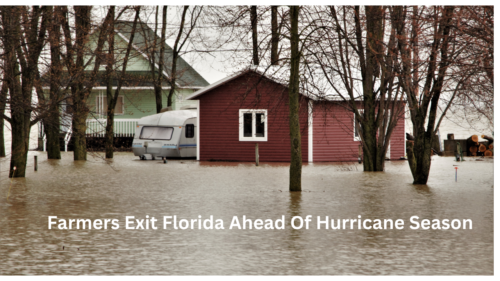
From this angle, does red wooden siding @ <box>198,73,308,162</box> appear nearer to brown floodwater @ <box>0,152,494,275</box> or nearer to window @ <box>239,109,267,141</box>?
window @ <box>239,109,267,141</box>

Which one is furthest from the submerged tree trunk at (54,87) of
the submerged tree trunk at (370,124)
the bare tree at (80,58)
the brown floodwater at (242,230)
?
the submerged tree trunk at (370,124)

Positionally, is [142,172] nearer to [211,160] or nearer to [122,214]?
[211,160]

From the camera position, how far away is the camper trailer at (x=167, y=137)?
116ft

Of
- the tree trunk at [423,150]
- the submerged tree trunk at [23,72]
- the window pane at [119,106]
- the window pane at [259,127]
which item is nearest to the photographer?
the submerged tree trunk at [23,72]

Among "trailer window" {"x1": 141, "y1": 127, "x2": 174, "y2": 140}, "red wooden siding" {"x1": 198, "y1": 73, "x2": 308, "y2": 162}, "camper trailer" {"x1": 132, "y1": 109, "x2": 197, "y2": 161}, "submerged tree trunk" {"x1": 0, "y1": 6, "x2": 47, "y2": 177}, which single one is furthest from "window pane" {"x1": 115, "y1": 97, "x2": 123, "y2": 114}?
"submerged tree trunk" {"x1": 0, "y1": 6, "x2": 47, "y2": 177}

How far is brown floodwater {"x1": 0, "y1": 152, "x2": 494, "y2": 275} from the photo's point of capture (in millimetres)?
8516

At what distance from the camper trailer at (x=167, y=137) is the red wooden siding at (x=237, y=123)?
1.27 m

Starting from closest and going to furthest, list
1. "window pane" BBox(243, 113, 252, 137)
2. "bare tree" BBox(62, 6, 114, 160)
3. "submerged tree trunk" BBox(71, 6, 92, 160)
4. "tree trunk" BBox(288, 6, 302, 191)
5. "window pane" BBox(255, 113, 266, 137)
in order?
"tree trunk" BBox(288, 6, 302, 191) < "bare tree" BBox(62, 6, 114, 160) < "submerged tree trunk" BBox(71, 6, 92, 160) < "window pane" BBox(255, 113, 266, 137) < "window pane" BBox(243, 113, 252, 137)

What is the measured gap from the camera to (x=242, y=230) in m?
11.5

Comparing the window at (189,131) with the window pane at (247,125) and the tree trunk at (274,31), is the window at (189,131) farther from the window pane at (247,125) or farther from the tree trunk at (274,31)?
the tree trunk at (274,31)

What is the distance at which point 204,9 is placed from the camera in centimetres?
3975

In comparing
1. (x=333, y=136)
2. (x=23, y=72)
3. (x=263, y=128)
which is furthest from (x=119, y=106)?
(x=23, y=72)

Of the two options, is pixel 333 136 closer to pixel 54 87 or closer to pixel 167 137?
pixel 167 137
